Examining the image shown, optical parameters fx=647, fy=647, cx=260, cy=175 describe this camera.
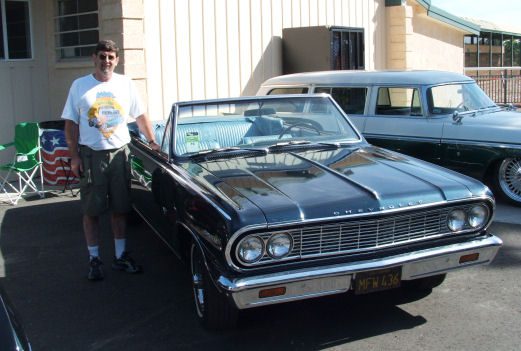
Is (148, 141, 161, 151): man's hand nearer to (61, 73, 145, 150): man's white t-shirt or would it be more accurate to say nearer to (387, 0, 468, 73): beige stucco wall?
(61, 73, 145, 150): man's white t-shirt

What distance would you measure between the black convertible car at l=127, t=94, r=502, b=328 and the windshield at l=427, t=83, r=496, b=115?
3026 mm

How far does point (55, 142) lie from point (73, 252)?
275 cm

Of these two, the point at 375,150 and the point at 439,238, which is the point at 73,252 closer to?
the point at 375,150

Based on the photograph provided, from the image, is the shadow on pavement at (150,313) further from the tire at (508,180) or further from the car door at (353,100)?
the car door at (353,100)

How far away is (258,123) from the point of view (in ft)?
17.6

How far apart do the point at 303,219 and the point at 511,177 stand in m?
4.65

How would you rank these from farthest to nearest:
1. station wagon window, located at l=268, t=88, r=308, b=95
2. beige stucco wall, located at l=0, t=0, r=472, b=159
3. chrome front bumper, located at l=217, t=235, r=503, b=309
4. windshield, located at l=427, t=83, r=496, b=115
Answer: beige stucco wall, located at l=0, t=0, r=472, b=159 < station wagon window, located at l=268, t=88, r=308, b=95 < windshield, located at l=427, t=83, r=496, b=115 < chrome front bumper, located at l=217, t=235, r=503, b=309

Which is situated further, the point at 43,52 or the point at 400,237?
the point at 43,52

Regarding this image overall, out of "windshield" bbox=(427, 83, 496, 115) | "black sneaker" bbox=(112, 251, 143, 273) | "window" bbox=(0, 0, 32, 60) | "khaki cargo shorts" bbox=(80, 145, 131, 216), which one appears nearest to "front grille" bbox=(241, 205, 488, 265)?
"khaki cargo shorts" bbox=(80, 145, 131, 216)

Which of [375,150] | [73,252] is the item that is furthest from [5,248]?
[375,150]

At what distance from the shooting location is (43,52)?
1009 centimetres

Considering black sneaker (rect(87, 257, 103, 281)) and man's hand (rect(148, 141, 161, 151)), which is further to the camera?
man's hand (rect(148, 141, 161, 151))

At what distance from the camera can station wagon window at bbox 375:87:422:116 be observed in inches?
321

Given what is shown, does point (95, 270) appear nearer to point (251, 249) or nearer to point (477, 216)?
point (251, 249)
